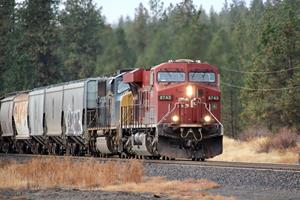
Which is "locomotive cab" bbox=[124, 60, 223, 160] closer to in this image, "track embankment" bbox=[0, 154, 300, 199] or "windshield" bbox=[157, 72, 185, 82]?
"windshield" bbox=[157, 72, 185, 82]

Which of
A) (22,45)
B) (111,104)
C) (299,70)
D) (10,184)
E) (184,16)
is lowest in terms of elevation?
(10,184)

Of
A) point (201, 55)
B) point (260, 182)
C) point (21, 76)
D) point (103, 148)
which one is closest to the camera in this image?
point (260, 182)

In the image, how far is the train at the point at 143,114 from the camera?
26141 millimetres

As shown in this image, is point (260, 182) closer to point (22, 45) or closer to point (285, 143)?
point (285, 143)

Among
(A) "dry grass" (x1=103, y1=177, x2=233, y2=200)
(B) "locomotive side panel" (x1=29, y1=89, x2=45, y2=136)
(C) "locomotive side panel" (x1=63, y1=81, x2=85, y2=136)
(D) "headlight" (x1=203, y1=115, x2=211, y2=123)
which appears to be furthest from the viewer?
(B) "locomotive side panel" (x1=29, y1=89, x2=45, y2=136)

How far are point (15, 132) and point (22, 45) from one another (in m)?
35.7

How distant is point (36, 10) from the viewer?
81.8 m

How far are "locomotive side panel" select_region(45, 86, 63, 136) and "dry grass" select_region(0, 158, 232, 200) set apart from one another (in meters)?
15.7

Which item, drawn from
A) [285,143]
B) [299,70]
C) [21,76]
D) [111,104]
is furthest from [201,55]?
[111,104]

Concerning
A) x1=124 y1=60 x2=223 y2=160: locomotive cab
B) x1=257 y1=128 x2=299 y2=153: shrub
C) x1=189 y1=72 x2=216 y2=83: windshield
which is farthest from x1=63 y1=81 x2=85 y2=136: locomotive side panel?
x1=257 y1=128 x2=299 y2=153: shrub

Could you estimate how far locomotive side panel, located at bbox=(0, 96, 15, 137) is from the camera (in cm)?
4589

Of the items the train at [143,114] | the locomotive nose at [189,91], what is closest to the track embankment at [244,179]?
the train at [143,114]

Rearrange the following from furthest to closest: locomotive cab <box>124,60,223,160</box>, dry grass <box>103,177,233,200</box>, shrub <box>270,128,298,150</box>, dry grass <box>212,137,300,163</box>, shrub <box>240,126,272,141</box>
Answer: shrub <box>240,126,272,141</box> → shrub <box>270,128,298,150</box> → dry grass <box>212,137,300,163</box> → locomotive cab <box>124,60,223,160</box> → dry grass <box>103,177,233,200</box>

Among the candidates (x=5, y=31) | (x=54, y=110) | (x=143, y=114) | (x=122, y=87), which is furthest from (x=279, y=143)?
(x=5, y=31)
